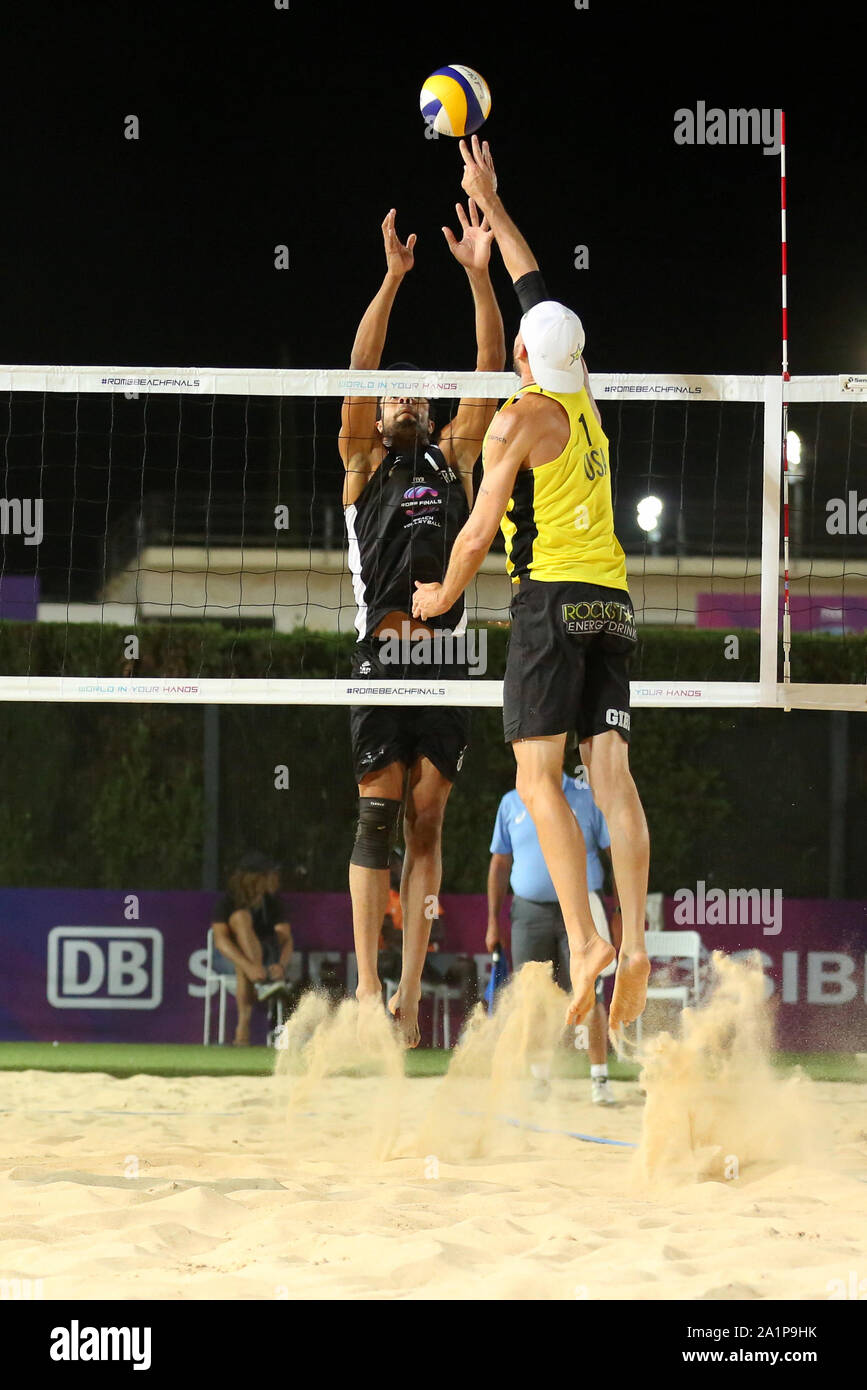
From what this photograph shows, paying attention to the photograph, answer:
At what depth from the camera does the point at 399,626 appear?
5398 mm

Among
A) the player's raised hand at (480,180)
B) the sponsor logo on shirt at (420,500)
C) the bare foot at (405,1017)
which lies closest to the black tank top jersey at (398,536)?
the sponsor logo on shirt at (420,500)

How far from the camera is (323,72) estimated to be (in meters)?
11.1

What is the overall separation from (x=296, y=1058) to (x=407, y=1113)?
1225 millimetres

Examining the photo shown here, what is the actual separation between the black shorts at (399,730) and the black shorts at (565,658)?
42.1 inches

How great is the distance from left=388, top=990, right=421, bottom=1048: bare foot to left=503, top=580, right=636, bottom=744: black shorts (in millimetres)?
1504

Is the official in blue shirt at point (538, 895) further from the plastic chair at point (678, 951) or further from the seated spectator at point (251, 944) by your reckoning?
the seated spectator at point (251, 944)

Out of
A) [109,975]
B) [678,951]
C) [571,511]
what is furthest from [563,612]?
[109,975]

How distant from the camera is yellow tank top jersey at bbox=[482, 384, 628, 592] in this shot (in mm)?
4219

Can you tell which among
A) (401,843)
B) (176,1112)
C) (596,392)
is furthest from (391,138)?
(176,1112)

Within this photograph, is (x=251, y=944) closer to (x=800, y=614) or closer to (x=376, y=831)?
(x=376, y=831)

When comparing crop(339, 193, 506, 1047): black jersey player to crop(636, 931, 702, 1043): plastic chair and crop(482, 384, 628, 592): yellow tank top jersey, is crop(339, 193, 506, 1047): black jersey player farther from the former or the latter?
crop(636, 931, 702, 1043): plastic chair

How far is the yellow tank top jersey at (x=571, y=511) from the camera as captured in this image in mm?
4219
